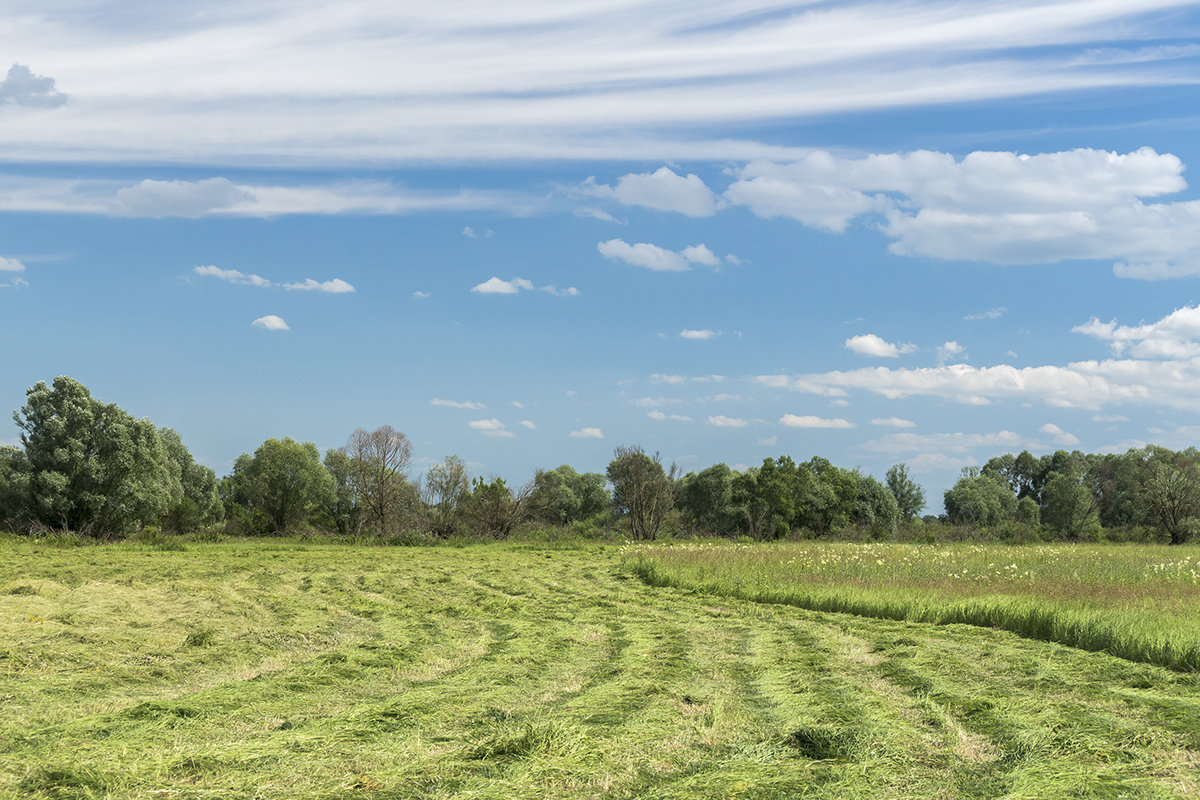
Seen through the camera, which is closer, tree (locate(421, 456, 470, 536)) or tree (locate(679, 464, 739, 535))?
tree (locate(421, 456, 470, 536))

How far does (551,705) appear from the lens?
281 inches

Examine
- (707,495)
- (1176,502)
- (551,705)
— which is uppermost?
(1176,502)

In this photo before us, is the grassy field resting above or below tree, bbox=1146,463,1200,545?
below

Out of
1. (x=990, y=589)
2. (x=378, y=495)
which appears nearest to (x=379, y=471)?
(x=378, y=495)

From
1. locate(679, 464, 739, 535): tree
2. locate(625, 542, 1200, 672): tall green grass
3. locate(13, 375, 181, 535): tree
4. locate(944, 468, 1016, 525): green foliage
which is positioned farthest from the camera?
locate(944, 468, 1016, 525): green foliage

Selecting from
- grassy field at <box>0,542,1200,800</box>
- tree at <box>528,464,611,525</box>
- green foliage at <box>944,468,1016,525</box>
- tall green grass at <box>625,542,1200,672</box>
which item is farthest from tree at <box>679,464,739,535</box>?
grassy field at <box>0,542,1200,800</box>

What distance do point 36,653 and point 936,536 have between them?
43.7 m

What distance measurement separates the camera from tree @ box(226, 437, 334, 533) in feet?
149

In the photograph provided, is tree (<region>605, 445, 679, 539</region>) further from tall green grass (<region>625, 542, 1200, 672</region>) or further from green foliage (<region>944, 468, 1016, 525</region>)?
green foliage (<region>944, 468, 1016, 525</region>)

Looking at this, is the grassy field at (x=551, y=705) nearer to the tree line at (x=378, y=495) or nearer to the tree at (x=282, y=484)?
the tree line at (x=378, y=495)

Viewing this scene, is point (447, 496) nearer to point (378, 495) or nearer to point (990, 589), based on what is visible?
point (378, 495)

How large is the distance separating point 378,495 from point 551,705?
120 feet

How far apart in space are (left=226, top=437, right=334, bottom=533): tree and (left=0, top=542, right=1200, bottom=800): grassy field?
106 ft

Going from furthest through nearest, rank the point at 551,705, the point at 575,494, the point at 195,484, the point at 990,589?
the point at 575,494 → the point at 195,484 → the point at 990,589 → the point at 551,705
